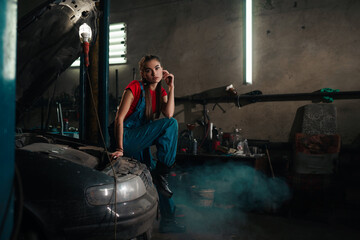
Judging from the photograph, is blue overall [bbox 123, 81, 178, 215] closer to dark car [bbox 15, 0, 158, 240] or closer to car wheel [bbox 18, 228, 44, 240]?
dark car [bbox 15, 0, 158, 240]

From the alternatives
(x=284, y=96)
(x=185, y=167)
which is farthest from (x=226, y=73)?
(x=185, y=167)

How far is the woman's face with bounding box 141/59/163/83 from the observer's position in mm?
2594

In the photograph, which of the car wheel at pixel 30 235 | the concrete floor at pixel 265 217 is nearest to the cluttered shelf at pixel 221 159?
the concrete floor at pixel 265 217

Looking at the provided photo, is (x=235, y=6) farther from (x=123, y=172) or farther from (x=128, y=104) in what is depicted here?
(x=123, y=172)

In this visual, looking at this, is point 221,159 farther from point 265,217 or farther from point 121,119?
point 121,119

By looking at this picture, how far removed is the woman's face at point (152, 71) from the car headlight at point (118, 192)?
118cm

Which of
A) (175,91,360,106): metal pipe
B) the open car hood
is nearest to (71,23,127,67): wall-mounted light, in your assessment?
(175,91,360,106): metal pipe

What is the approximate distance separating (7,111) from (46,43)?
5.15ft

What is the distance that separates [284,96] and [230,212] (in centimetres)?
243

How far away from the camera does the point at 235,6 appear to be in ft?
17.2

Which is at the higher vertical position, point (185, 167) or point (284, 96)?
point (284, 96)

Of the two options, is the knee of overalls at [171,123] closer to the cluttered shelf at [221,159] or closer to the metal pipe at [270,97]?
the cluttered shelf at [221,159]

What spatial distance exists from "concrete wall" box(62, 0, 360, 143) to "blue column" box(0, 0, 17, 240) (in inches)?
179

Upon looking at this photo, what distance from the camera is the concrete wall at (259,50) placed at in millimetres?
4578
